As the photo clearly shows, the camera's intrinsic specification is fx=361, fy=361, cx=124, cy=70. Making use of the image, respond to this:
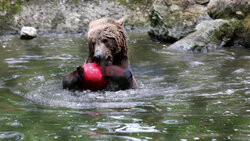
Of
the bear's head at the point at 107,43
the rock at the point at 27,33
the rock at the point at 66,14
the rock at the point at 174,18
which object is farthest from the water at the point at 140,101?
the rock at the point at 66,14

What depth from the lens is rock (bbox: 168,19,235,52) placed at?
37.7 ft

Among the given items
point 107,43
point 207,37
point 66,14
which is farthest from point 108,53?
point 66,14

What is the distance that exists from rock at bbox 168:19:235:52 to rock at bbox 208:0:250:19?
57cm

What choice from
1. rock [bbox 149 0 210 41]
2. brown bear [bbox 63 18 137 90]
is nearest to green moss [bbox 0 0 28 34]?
rock [bbox 149 0 210 41]

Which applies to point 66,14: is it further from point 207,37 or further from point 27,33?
point 207,37

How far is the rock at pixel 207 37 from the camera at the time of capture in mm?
11492

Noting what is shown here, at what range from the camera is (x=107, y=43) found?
5.86 meters

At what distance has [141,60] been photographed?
9891mm

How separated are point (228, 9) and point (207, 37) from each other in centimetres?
190

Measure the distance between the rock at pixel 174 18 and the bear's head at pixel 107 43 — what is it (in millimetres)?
7341

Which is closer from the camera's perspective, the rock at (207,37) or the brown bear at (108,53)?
the brown bear at (108,53)

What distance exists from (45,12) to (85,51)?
582 centimetres

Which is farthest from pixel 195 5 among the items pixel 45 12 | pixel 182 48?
pixel 45 12

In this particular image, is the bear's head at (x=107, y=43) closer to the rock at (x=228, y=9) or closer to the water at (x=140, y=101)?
the water at (x=140, y=101)
